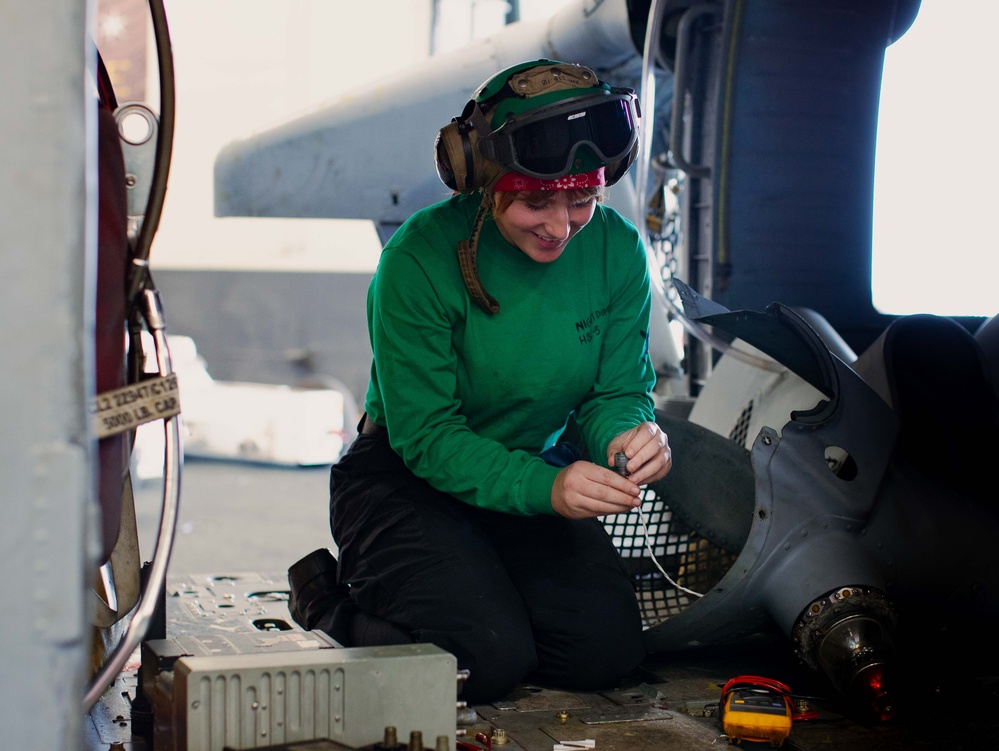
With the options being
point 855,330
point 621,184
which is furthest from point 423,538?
point 621,184

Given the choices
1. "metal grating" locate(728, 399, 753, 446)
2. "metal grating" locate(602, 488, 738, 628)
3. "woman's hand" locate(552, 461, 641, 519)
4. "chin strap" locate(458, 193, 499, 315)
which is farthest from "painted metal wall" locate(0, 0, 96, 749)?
"metal grating" locate(728, 399, 753, 446)

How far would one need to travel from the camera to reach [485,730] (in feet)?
4.97

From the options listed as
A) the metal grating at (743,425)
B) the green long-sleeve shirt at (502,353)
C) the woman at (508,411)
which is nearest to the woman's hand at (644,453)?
the woman at (508,411)

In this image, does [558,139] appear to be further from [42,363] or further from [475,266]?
[42,363]

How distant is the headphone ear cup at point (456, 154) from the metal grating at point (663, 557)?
733mm

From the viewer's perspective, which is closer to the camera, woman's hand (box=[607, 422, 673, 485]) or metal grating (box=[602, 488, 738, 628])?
woman's hand (box=[607, 422, 673, 485])

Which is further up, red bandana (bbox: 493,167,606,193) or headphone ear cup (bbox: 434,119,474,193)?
headphone ear cup (bbox: 434,119,474,193)

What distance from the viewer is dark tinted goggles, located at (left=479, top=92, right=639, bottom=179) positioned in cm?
157

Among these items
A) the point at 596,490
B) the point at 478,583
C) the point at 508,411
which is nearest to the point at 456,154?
the point at 508,411

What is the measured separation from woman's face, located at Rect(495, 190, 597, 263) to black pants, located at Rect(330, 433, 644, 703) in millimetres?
421

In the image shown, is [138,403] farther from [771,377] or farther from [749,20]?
Result: [749,20]

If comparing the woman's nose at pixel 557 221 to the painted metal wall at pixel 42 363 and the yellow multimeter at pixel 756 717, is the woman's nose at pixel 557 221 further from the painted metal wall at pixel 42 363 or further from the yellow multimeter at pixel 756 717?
the painted metal wall at pixel 42 363

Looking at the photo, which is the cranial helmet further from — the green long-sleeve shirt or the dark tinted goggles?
the green long-sleeve shirt

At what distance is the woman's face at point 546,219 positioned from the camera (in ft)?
5.38
